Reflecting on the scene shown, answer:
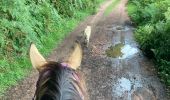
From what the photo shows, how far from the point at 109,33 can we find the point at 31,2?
4.31m

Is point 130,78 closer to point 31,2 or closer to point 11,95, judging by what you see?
point 11,95

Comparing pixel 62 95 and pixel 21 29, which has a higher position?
pixel 62 95

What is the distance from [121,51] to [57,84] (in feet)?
37.6

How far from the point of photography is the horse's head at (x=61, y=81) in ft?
6.02

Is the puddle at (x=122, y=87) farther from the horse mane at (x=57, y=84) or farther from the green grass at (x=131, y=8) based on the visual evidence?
the green grass at (x=131, y=8)

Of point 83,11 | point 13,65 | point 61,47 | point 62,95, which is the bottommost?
point 83,11

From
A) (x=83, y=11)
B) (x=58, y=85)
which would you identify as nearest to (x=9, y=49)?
(x=58, y=85)

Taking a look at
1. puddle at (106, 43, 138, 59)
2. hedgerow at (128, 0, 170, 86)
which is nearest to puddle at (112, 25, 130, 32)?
hedgerow at (128, 0, 170, 86)

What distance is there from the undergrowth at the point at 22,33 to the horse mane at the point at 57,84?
6.92m

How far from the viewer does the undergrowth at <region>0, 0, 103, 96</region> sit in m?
9.94

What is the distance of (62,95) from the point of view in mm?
1809

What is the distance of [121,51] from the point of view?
1325cm

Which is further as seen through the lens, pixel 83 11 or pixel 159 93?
pixel 83 11

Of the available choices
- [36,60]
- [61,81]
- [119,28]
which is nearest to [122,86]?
[36,60]
